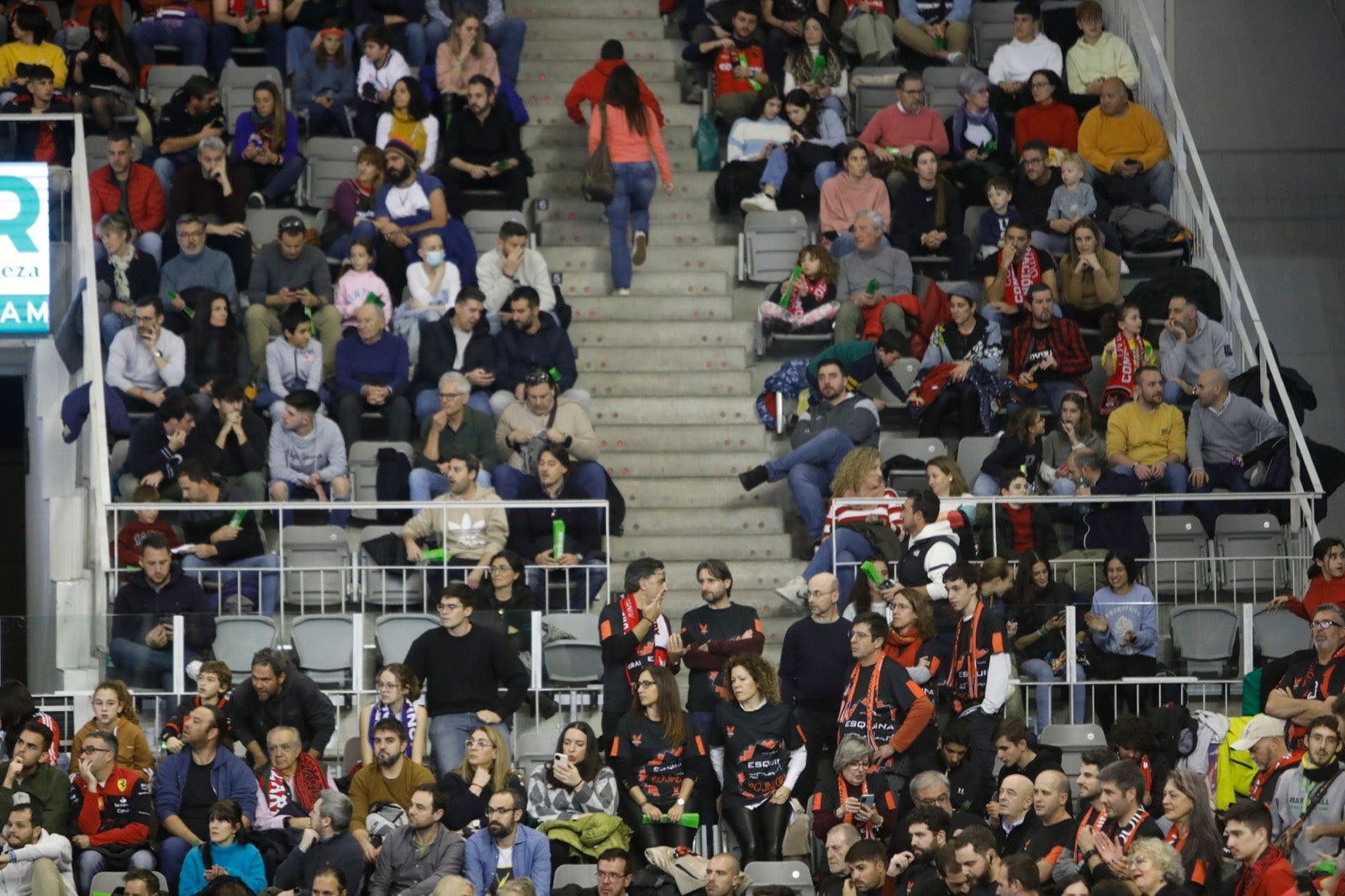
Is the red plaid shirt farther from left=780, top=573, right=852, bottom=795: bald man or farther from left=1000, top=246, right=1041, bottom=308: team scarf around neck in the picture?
left=780, top=573, right=852, bottom=795: bald man

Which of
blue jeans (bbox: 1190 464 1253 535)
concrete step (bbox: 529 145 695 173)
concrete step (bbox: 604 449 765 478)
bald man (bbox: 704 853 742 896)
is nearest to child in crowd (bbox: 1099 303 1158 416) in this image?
blue jeans (bbox: 1190 464 1253 535)

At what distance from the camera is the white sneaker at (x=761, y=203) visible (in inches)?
635

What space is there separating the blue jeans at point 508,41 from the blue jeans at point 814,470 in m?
4.21

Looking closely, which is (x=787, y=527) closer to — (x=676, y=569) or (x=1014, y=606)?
(x=676, y=569)

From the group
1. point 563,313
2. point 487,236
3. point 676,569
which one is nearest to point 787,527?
point 676,569

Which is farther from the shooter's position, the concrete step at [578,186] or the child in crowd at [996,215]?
the concrete step at [578,186]

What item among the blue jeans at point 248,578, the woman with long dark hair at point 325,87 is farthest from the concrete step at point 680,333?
the blue jeans at point 248,578

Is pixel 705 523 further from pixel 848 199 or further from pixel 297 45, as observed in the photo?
pixel 297 45

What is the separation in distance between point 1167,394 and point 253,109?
605 centimetres

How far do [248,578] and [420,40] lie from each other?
5.14m

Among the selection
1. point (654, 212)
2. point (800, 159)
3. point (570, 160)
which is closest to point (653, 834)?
point (654, 212)

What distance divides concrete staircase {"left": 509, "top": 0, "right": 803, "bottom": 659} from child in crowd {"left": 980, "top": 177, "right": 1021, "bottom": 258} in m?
1.53

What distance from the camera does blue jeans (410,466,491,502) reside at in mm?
13531

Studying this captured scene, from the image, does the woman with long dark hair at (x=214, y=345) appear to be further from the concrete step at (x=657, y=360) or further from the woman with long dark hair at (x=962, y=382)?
the woman with long dark hair at (x=962, y=382)
